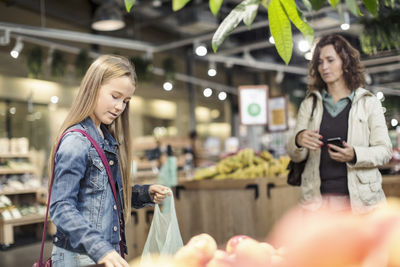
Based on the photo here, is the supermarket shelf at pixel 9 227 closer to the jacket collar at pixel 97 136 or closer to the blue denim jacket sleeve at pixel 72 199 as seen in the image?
the jacket collar at pixel 97 136

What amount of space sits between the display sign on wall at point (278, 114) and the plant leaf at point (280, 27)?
5.71 metres

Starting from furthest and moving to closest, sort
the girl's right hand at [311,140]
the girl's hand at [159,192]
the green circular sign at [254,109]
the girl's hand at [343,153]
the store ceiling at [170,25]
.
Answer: the store ceiling at [170,25]
the green circular sign at [254,109]
the girl's right hand at [311,140]
the girl's hand at [343,153]
the girl's hand at [159,192]

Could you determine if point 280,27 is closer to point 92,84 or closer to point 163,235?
point 92,84

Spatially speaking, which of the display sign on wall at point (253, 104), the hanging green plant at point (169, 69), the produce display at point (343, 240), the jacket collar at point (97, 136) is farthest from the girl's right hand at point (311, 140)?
the hanging green plant at point (169, 69)

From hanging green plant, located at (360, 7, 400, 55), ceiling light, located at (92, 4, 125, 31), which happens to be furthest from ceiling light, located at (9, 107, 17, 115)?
hanging green plant, located at (360, 7, 400, 55)

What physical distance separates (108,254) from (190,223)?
3.50m

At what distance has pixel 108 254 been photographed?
1084 millimetres

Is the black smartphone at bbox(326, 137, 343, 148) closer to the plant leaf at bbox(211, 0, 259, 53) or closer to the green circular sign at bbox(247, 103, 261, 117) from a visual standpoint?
the plant leaf at bbox(211, 0, 259, 53)

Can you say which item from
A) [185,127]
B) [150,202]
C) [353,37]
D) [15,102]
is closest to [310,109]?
[150,202]

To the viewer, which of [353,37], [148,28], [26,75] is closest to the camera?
[353,37]

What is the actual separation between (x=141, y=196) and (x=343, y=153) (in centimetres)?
95

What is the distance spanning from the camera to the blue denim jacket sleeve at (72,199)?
1125 mm

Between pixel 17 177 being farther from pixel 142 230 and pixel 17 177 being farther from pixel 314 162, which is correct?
pixel 314 162

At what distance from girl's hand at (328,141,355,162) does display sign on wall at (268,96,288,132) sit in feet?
15.0
